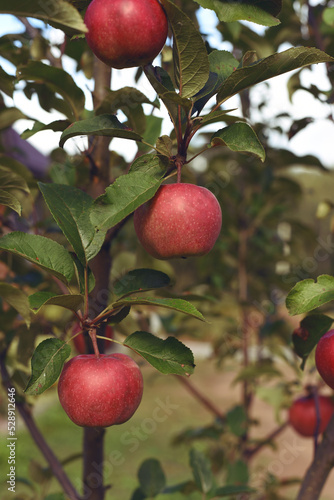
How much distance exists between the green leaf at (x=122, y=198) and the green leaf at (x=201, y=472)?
0.92 metres

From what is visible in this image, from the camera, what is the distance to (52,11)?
0.72 meters

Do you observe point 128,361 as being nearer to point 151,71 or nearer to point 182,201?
point 182,201

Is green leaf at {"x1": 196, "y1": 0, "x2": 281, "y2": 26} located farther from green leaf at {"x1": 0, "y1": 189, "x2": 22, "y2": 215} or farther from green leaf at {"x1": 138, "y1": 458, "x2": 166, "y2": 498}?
green leaf at {"x1": 138, "y1": 458, "x2": 166, "y2": 498}

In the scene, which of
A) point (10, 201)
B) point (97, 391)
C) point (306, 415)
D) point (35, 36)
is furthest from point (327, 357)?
point (306, 415)

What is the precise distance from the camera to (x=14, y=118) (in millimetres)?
1470

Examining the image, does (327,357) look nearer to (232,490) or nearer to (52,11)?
(232,490)

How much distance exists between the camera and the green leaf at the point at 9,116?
1.41 metres

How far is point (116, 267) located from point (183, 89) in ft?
3.38

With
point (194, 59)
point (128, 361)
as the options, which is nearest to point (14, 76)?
point (194, 59)

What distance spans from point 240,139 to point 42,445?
98cm

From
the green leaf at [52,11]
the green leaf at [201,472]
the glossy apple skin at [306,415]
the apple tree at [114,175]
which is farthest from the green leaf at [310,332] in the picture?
the glossy apple skin at [306,415]

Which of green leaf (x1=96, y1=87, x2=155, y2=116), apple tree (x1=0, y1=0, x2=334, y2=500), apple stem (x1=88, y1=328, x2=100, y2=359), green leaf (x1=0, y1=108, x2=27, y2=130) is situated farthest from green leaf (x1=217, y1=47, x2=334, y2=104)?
green leaf (x1=0, y1=108, x2=27, y2=130)

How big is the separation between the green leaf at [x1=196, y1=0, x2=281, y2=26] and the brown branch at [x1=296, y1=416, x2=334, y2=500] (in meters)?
0.87

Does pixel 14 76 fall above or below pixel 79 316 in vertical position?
above
